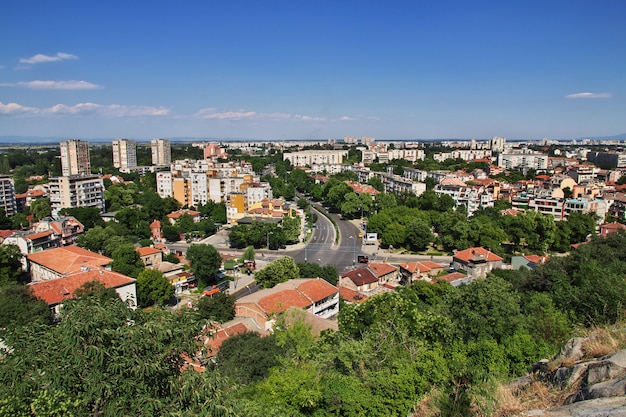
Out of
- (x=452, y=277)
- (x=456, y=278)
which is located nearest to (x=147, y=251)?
(x=452, y=277)

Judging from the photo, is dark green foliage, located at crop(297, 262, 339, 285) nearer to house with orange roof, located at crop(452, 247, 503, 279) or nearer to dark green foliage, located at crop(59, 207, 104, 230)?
house with orange roof, located at crop(452, 247, 503, 279)

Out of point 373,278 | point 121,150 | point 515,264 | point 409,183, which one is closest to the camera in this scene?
point 373,278

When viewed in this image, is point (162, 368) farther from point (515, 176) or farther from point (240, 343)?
point (515, 176)

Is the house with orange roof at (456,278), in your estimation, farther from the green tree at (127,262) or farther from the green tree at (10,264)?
the green tree at (10,264)

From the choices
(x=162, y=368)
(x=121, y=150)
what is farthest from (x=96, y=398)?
(x=121, y=150)

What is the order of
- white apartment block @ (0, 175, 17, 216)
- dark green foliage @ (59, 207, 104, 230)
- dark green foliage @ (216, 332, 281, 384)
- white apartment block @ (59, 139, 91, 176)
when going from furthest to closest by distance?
white apartment block @ (59, 139, 91, 176) < white apartment block @ (0, 175, 17, 216) < dark green foliage @ (59, 207, 104, 230) < dark green foliage @ (216, 332, 281, 384)

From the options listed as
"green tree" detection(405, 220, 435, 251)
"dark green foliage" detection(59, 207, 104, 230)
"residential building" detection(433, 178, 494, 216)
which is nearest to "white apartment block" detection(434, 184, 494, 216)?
"residential building" detection(433, 178, 494, 216)
